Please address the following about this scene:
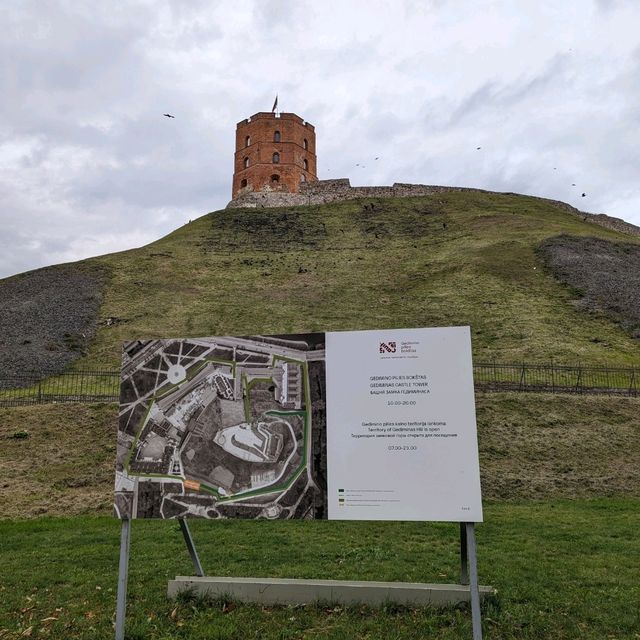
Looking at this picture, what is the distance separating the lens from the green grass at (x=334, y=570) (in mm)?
5504

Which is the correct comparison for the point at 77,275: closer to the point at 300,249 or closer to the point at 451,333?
the point at 300,249

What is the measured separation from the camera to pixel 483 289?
3375 centimetres

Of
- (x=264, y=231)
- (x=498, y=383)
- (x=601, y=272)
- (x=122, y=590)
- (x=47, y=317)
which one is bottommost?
(x=122, y=590)

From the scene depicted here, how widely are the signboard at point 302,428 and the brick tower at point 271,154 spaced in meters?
62.0

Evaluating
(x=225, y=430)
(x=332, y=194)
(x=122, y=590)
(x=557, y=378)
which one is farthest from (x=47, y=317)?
(x=332, y=194)

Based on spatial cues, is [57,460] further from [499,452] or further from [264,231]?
[264,231]

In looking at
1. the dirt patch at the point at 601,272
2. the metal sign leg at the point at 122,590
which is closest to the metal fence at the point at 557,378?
the dirt patch at the point at 601,272

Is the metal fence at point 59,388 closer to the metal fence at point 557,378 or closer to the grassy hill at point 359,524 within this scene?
the grassy hill at point 359,524

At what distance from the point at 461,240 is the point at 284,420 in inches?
1622

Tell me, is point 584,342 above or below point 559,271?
below

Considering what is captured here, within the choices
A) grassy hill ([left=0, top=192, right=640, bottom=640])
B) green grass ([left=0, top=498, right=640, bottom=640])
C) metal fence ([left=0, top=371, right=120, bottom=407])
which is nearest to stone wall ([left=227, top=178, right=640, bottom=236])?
grassy hill ([left=0, top=192, right=640, bottom=640])

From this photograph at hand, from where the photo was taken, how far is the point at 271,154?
66875 millimetres

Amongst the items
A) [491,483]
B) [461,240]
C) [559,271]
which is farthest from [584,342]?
[461,240]

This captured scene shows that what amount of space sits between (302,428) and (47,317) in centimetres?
3012
